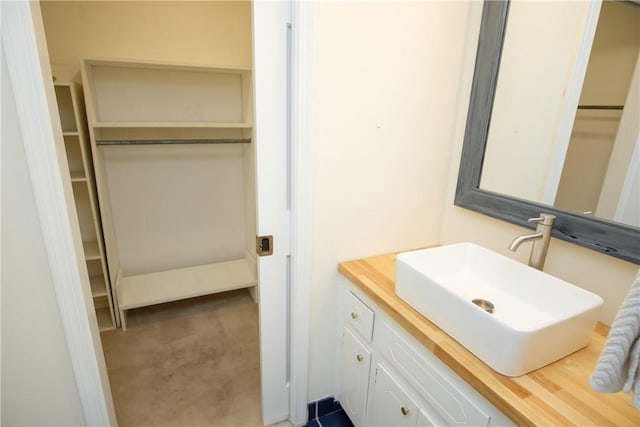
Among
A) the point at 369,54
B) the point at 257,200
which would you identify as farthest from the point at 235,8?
the point at 257,200

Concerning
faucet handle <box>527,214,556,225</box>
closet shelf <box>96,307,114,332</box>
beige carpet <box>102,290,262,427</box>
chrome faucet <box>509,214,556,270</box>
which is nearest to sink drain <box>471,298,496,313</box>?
chrome faucet <box>509,214,556,270</box>

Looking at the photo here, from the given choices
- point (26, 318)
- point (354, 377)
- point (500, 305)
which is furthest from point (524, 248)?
point (26, 318)

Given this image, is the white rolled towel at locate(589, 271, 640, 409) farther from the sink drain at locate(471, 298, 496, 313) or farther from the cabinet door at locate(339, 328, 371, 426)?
the cabinet door at locate(339, 328, 371, 426)

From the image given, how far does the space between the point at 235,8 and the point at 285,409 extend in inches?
95.1

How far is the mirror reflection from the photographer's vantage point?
37.8 inches

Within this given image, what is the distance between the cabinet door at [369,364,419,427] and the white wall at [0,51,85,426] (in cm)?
107

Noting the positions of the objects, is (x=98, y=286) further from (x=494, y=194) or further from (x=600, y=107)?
(x=600, y=107)

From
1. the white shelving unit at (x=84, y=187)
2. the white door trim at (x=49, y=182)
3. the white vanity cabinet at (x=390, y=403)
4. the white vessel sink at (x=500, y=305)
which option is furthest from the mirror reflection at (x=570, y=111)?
the white shelving unit at (x=84, y=187)

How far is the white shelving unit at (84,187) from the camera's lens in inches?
71.4

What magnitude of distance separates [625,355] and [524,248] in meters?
0.64

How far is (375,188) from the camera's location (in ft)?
4.45

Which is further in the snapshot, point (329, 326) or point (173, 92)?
point (173, 92)

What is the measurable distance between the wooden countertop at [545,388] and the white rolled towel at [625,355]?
0.12m

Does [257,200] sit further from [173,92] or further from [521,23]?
[173,92]
